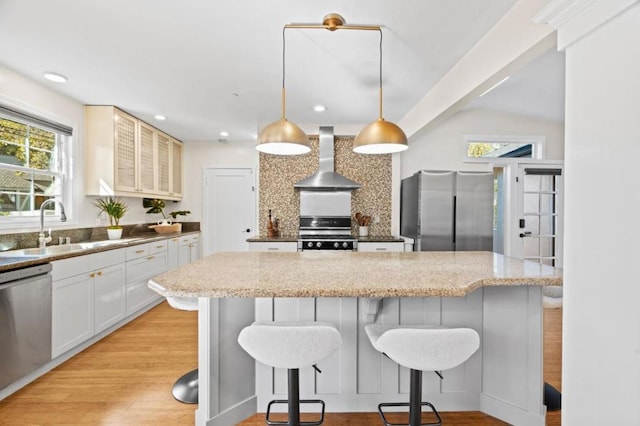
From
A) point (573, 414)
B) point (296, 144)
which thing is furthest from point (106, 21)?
point (573, 414)

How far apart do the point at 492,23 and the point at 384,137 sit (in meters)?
1.01

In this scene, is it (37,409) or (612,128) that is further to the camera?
(37,409)

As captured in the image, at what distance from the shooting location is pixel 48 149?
320cm

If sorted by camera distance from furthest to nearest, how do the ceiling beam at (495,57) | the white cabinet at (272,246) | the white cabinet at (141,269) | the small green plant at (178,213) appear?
the small green plant at (178,213) < the white cabinet at (272,246) < the white cabinet at (141,269) < the ceiling beam at (495,57)

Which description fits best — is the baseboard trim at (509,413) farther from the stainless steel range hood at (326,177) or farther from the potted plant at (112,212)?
the potted plant at (112,212)

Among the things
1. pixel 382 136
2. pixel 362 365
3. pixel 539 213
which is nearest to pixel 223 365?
pixel 362 365

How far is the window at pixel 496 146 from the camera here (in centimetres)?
446

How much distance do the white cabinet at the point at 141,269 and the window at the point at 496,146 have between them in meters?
4.35

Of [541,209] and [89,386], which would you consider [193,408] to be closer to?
[89,386]

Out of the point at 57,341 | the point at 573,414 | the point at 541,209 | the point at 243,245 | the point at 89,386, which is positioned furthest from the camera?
the point at 243,245

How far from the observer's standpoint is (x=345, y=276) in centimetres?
158

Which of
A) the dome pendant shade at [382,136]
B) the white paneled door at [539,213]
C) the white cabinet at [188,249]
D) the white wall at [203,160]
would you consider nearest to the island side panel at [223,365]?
the dome pendant shade at [382,136]

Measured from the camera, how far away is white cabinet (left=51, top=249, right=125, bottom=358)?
2.44 m

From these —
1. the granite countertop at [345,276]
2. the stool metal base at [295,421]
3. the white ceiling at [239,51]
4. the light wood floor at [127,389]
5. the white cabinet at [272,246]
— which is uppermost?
the white ceiling at [239,51]
